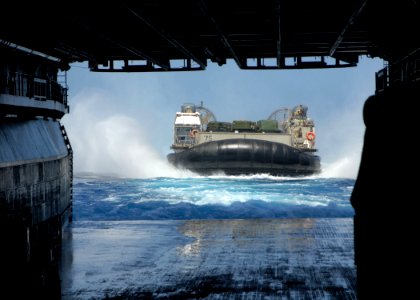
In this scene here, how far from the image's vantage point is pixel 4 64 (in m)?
17.6

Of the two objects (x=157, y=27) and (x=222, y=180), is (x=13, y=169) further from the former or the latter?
(x=222, y=180)

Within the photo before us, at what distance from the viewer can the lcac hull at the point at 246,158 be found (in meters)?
49.1

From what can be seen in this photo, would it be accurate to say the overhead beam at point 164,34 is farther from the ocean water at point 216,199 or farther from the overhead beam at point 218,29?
the ocean water at point 216,199

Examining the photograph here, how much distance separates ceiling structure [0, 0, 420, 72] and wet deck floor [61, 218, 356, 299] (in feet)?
18.7

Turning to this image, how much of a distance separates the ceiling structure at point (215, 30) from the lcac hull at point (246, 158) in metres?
27.5

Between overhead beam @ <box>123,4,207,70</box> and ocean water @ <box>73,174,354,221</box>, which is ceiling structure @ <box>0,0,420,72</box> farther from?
ocean water @ <box>73,174,354,221</box>

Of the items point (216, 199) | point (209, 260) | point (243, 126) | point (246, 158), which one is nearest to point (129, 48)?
point (209, 260)

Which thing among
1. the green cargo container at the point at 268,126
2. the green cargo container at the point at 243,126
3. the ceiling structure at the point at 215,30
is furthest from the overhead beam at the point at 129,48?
the green cargo container at the point at 268,126

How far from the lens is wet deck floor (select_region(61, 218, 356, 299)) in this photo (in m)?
10.9

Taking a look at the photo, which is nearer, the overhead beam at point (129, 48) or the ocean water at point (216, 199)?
the overhead beam at point (129, 48)

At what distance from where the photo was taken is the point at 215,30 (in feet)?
50.8

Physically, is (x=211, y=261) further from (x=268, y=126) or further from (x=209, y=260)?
(x=268, y=126)

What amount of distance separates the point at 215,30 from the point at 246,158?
34.3 meters

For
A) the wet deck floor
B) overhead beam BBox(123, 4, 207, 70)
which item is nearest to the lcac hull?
the wet deck floor
